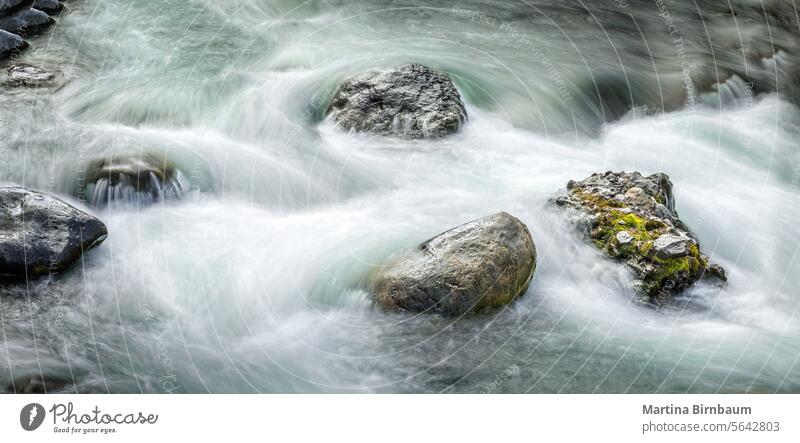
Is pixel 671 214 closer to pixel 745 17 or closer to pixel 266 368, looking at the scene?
pixel 266 368

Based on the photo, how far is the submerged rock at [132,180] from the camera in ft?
30.1

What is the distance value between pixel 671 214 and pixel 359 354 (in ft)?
14.1

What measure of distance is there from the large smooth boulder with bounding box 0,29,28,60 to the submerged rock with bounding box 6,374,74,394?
271 inches

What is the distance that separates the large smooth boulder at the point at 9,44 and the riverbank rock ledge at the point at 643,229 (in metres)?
8.76

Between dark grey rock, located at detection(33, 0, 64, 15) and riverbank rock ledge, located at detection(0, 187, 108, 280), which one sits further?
dark grey rock, located at detection(33, 0, 64, 15)

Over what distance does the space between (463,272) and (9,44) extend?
8.70 metres

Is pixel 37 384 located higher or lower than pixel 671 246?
lower

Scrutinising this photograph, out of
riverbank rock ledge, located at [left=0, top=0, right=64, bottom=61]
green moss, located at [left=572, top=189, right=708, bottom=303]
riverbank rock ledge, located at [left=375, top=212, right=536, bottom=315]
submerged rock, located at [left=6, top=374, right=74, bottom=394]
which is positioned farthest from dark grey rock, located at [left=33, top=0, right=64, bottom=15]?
green moss, located at [left=572, top=189, right=708, bottom=303]

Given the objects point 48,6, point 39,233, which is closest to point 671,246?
point 39,233

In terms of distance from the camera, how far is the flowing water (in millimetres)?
7527

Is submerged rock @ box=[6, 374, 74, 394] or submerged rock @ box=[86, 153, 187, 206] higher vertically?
submerged rock @ box=[86, 153, 187, 206]

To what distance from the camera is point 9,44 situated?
12.0 meters
